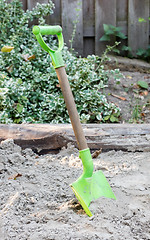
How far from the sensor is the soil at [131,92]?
11.8 ft

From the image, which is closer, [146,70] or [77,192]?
[77,192]

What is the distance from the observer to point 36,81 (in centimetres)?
363

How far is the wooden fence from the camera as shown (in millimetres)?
4465

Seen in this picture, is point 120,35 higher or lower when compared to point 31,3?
lower

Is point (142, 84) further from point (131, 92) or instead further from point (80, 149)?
point (80, 149)

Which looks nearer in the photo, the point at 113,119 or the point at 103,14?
the point at 113,119

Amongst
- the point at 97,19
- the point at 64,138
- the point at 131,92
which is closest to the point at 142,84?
the point at 131,92

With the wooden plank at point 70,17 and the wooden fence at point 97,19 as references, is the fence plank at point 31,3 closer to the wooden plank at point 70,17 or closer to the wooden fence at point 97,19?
the wooden fence at point 97,19

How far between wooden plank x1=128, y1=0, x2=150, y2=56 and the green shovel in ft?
9.84

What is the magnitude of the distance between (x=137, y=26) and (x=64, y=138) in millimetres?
2718

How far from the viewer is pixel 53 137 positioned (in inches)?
98.7

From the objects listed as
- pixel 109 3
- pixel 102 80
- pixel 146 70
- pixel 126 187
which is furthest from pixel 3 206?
pixel 109 3

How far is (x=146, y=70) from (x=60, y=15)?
1.41 m

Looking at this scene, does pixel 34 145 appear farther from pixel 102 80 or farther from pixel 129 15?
pixel 129 15
